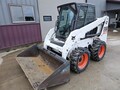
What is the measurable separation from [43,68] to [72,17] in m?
1.77

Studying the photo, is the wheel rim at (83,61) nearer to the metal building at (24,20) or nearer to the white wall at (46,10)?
the metal building at (24,20)

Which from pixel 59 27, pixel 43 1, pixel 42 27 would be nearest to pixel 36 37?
pixel 42 27

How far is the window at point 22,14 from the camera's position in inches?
229

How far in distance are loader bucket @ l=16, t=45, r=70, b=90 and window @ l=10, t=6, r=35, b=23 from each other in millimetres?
2942

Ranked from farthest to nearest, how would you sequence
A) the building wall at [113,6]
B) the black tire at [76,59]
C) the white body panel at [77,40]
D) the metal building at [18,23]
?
the building wall at [113,6] < the metal building at [18,23] < the white body panel at [77,40] < the black tire at [76,59]

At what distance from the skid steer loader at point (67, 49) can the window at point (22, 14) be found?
9.62ft

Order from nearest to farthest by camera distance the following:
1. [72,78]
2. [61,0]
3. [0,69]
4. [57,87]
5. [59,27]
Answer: [57,87], [72,78], [0,69], [59,27], [61,0]

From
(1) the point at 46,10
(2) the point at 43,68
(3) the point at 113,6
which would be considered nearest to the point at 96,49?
(2) the point at 43,68

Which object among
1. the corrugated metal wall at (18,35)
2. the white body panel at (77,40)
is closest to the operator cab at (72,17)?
the white body panel at (77,40)

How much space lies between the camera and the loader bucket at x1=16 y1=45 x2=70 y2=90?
219cm

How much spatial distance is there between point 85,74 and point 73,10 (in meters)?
1.93

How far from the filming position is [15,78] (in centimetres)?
302

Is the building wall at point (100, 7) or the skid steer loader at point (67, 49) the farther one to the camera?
the building wall at point (100, 7)

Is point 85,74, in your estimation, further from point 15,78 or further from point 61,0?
point 61,0
